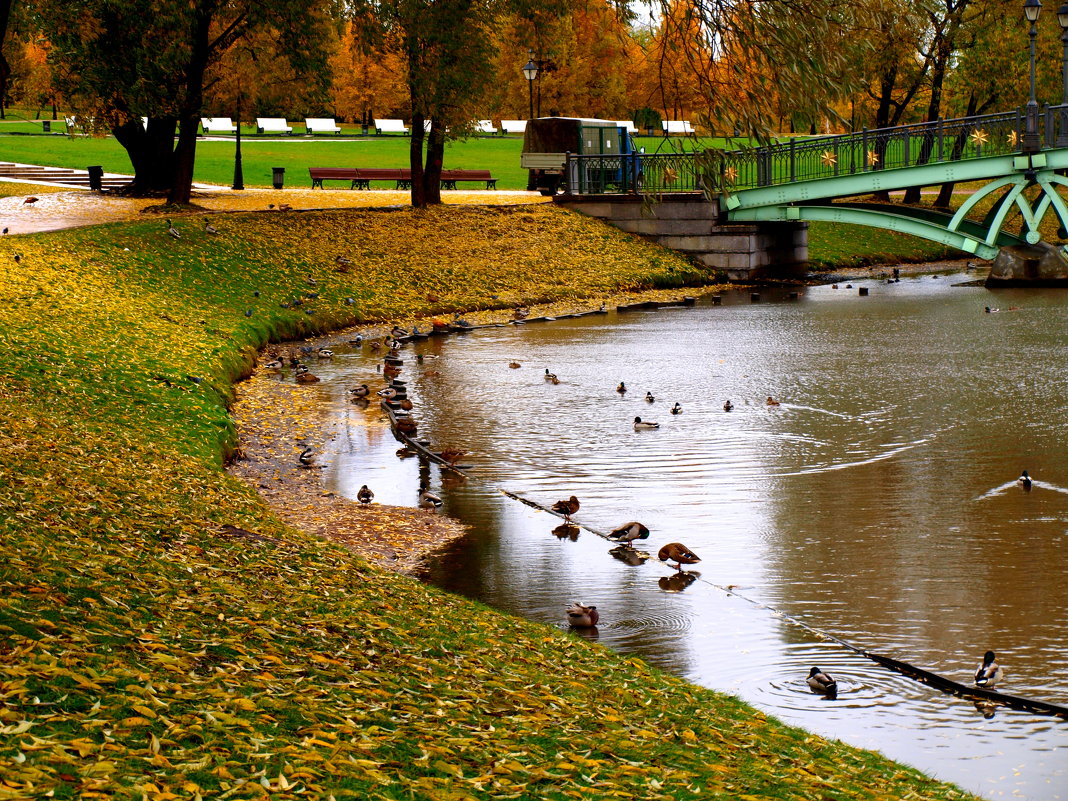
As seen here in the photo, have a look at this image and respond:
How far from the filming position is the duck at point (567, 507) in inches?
511

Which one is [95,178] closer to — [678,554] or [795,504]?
[795,504]

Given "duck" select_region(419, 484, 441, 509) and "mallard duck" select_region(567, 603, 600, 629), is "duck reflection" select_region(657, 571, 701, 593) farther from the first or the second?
"duck" select_region(419, 484, 441, 509)

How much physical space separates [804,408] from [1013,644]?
31.5 ft

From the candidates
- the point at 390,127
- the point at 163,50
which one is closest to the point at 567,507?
the point at 163,50

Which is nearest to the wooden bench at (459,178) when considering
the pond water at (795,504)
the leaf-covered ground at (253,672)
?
the pond water at (795,504)

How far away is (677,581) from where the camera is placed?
10.8 metres

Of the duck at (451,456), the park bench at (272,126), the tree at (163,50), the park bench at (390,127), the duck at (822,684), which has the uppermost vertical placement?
the park bench at (390,127)

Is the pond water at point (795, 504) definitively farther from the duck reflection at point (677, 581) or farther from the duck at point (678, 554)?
the duck at point (678, 554)

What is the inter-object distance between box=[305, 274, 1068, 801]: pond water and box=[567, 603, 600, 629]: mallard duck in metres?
0.10

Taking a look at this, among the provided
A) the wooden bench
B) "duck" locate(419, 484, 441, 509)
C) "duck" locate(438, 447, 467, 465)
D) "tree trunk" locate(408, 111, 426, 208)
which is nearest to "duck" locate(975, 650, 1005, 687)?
"duck" locate(419, 484, 441, 509)

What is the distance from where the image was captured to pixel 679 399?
19.7 m

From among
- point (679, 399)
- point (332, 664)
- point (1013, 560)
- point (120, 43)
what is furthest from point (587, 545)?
point (120, 43)

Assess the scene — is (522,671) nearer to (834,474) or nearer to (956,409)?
(834,474)

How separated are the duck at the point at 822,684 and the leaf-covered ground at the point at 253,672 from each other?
2.36 feet
